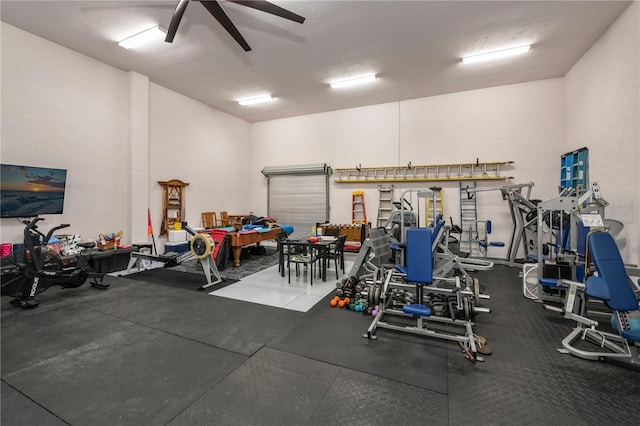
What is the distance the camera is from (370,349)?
108 inches

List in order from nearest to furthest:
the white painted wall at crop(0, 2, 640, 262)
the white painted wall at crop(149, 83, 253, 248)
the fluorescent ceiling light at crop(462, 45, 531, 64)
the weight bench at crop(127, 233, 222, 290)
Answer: the white painted wall at crop(0, 2, 640, 262) → the weight bench at crop(127, 233, 222, 290) → the fluorescent ceiling light at crop(462, 45, 531, 64) → the white painted wall at crop(149, 83, 253, 248)

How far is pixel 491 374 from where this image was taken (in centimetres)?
237

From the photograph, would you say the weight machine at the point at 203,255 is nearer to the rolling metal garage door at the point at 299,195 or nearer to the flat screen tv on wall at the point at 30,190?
the flat screen tv on wall at the point at 30,190

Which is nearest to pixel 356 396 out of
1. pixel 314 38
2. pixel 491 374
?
pixel 491 374

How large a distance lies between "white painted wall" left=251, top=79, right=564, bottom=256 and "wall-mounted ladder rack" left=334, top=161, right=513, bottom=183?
174mm

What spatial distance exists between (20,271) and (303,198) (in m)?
6.66

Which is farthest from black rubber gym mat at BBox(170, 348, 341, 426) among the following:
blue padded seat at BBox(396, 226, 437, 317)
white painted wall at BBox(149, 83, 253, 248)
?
white painted wall at BBox(149, 83, 253, 248)

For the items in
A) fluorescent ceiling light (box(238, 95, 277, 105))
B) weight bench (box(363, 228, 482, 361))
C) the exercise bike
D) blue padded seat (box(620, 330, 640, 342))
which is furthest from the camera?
fluorescent ceiling light (box(238, 95, 277, 105))

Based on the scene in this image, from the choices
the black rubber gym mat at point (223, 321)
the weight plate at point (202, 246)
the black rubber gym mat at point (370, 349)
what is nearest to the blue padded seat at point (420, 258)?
the black rubber gym mat at point (370, 349)

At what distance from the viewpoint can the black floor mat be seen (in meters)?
4.75

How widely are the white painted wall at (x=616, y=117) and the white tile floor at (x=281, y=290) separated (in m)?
4.69

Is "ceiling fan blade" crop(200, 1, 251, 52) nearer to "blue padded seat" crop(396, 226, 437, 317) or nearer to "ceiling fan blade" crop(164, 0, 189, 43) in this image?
"ceiling fan blade" crop(164, 0, 189, 43)

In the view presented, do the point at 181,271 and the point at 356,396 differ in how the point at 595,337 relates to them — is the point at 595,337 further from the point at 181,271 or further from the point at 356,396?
the point at 181,271

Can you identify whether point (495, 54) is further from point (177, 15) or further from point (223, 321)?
point (223, 321)
